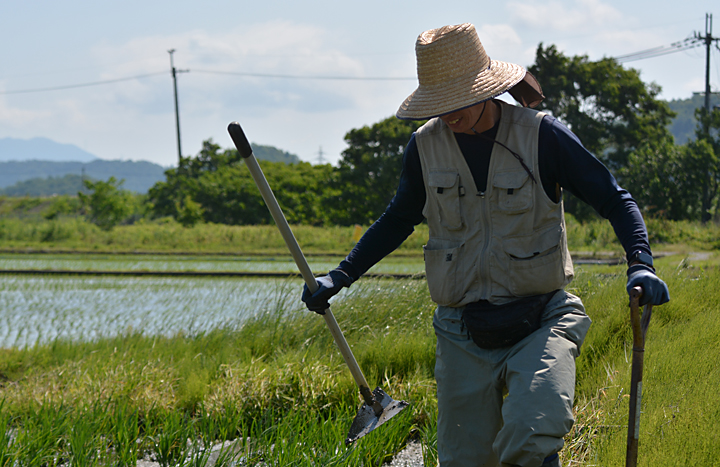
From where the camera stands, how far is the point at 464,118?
226 centimetres

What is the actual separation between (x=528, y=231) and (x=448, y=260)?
0.30m

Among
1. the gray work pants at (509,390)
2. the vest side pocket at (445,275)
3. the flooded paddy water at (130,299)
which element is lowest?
the flooded paddy water at (130,299)

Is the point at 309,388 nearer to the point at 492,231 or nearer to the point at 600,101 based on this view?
the point at 492,231

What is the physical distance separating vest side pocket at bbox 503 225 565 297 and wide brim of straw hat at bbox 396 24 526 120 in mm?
519

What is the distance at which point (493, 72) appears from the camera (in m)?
2.30

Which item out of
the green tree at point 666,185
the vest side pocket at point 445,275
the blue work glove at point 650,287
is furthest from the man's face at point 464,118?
the green tree at point 666,185

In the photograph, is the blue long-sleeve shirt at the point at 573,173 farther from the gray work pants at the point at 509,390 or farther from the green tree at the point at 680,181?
the green tree at the point at 680,181

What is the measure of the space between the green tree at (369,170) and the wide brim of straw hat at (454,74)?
2724 centimetres

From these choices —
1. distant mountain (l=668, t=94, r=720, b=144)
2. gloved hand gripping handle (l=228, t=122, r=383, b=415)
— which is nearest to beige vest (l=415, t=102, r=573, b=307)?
gloved hand gripping handle (l=228, t=122, r=383, b=415)

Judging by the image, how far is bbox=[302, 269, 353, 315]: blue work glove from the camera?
99.9 inches

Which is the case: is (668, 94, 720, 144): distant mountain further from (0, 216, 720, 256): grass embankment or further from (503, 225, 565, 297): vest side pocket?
(503, 225, 565, 297): vest side pocket

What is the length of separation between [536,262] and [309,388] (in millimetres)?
2030

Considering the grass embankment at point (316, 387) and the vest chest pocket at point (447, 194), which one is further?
the grass embankment at point (316, 387)

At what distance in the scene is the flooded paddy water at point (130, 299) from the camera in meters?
6.92
